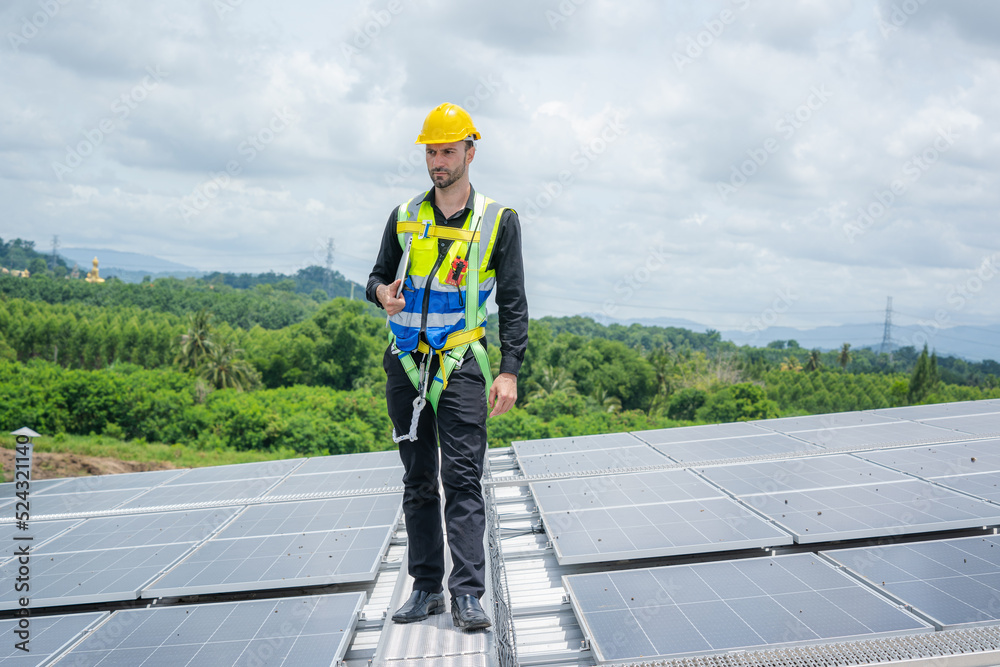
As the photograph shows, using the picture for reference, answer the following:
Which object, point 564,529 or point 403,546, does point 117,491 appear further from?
point 564,529

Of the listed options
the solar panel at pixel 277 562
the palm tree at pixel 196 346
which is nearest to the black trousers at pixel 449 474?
the solar panel at pixel 277 562

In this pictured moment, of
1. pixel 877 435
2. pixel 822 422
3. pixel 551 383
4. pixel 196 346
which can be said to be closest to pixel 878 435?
pixel 877 435

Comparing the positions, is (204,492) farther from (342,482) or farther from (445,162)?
(445,162)

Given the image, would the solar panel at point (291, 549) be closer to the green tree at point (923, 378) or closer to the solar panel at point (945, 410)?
the solar panel at point (945, 410)

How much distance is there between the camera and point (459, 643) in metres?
2.92

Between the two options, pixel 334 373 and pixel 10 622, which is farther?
pixel 334 373

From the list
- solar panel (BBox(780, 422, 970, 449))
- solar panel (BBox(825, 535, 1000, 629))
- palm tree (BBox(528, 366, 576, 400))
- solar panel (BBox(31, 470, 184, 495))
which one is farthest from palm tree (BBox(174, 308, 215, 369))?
solar panel (BBox(825, 535, 1000, 629))

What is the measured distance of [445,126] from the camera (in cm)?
315

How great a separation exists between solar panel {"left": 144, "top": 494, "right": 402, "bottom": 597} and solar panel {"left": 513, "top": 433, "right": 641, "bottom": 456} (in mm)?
2553

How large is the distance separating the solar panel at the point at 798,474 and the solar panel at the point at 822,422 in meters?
1.75

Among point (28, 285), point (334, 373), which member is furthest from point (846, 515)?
point (28, 285)

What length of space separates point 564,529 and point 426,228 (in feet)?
7.67

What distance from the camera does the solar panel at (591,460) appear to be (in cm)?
629

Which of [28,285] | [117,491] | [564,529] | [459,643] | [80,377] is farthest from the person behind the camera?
[28,285]
